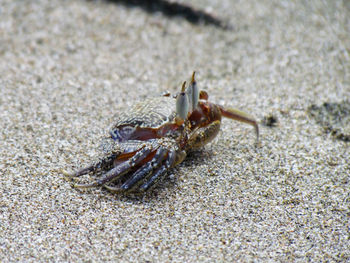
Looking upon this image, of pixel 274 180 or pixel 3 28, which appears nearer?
pixel 274 180

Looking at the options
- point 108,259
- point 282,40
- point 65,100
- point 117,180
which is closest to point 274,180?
point 117,180

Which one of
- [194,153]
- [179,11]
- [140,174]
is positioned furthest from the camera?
[179,11]

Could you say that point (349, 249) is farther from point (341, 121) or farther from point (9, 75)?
point (9, 75)

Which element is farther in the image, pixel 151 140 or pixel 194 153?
pixel 194 153

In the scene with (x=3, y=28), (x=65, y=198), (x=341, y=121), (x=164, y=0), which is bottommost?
(x=65, y=198)

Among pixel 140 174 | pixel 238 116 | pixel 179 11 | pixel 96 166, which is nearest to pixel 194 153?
pixel 238 116

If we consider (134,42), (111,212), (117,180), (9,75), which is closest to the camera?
(111,212)

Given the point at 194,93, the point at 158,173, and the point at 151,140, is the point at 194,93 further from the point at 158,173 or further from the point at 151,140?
the point at 158,173
